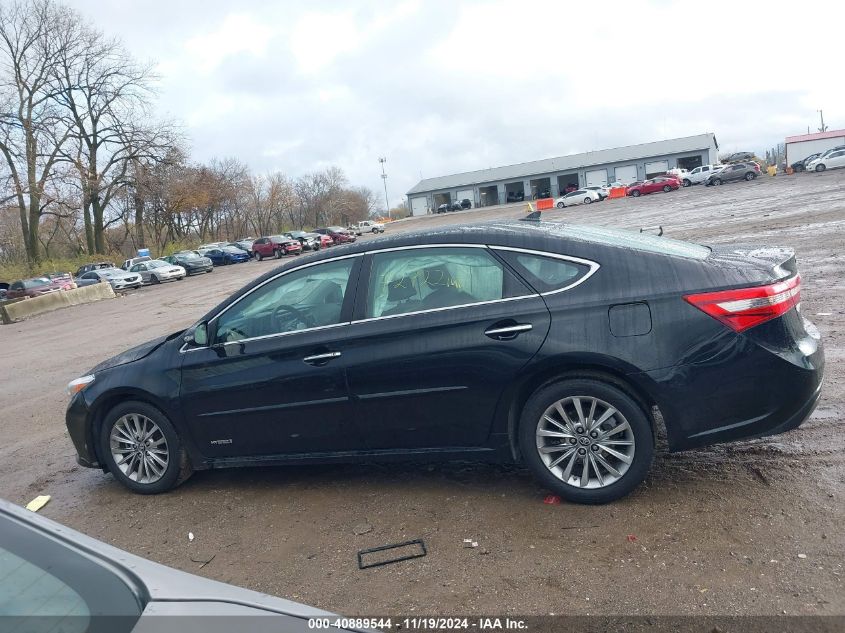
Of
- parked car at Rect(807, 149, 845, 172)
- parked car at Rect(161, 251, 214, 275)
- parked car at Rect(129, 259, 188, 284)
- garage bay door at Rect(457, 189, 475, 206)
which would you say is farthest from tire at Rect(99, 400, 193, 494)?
garage bay door at Rect(457, 189, 475, 206)

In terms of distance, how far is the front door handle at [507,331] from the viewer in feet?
13.7

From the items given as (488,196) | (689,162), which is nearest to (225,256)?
(488,196)

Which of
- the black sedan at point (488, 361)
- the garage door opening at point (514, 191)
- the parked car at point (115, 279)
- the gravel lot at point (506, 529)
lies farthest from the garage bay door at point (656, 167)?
the black sedan at point (488, 361)

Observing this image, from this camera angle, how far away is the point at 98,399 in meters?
5.22

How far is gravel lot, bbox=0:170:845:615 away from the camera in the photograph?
3.32 metres

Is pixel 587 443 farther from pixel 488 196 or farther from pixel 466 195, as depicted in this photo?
pixel 488 196

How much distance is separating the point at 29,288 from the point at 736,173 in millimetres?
47909

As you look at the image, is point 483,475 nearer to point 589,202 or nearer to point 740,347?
point 740,347

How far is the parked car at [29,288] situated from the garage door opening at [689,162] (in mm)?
76141

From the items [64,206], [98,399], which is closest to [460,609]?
[98,399]

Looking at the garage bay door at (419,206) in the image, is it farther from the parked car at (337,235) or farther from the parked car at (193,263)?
the parked car at (193,263)

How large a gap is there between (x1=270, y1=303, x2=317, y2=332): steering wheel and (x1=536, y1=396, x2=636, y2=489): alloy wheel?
5.60 feet

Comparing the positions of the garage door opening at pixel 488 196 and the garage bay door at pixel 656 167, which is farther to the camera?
the garage door opening at pixel 488 196

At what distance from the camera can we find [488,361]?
4.23m
